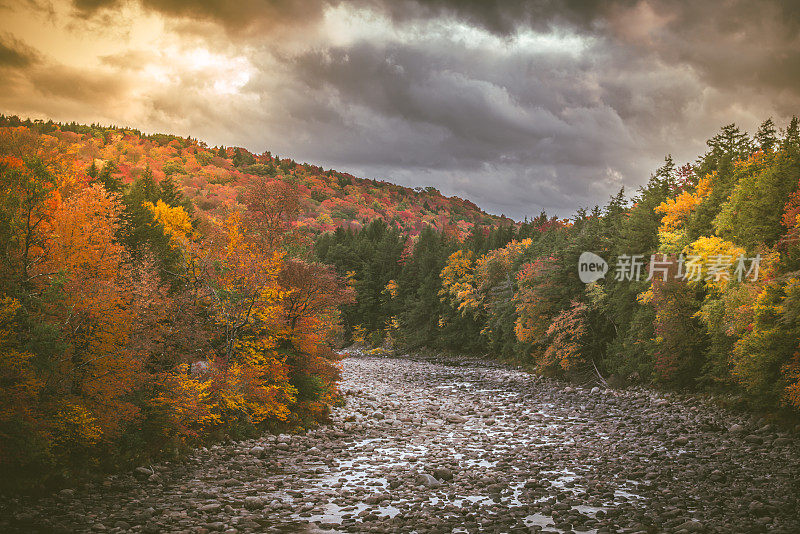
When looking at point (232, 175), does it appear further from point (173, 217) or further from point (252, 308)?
point (252, 308)

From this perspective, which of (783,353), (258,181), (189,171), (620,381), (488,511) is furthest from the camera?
(189,171)

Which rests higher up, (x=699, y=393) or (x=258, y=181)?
(x=258, y=181)

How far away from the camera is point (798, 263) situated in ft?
77.2

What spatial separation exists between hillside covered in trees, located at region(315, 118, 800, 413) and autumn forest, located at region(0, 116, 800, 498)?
0.50ft

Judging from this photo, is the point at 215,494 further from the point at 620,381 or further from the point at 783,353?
the point at 620,381

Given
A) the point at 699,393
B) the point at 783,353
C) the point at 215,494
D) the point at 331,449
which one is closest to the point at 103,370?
the point at 215,494

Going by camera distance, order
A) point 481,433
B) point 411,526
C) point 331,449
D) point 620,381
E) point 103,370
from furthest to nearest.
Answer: point 620,381 → point 481,433 → point 331,449 → point 103,370 → point 411,526

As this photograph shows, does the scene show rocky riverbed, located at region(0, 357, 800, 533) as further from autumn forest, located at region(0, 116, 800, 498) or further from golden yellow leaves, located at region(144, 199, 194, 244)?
golden yellow leaves, located at region(144, 199, 194, 244)

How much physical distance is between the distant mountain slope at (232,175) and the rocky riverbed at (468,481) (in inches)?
1372

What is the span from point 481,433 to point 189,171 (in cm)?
10745

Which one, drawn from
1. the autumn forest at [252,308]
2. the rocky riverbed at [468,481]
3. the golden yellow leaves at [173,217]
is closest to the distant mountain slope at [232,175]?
the golden yellow leaves at [173,217]

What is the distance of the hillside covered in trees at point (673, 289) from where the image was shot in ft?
78.3

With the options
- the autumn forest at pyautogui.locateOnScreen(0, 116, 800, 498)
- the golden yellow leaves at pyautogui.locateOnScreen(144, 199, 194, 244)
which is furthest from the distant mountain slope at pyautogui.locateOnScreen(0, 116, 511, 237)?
the autumn forest at pyautogui.locateOnScreen(0, 116, 800, 498)

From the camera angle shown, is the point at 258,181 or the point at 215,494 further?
the point at 258,181
